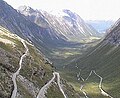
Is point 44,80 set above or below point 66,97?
above

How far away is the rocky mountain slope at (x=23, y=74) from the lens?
377 ft

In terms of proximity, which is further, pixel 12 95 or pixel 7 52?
pixel 7 52

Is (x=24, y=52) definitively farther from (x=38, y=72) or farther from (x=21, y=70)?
(x=21, y=70)

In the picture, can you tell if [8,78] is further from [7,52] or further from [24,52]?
[24,52]

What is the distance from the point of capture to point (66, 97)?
14650cm

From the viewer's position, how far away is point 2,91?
10494 centimetres

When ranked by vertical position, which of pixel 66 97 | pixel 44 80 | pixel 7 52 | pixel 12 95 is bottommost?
pixel 66 97

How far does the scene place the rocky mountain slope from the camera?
377ft

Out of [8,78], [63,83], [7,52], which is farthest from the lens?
[63,83]

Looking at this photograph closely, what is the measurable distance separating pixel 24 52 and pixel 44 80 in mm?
22881

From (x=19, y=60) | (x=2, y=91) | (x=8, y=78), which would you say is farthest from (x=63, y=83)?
(x=2, y=91)

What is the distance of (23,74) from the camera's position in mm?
136625

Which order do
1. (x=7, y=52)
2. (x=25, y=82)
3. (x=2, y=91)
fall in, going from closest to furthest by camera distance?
(x=2, y=91)
(x=25, y=82)
(x=7, y=52)

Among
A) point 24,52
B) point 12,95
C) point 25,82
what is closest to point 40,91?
point 25,82
